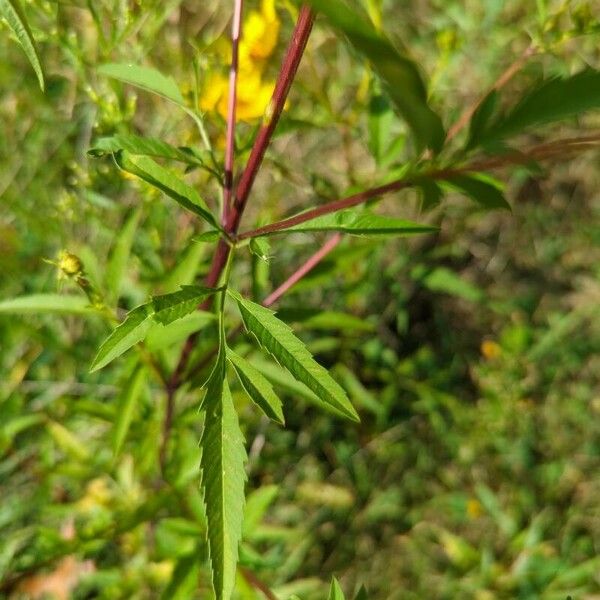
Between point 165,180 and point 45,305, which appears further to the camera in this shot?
point 45,305

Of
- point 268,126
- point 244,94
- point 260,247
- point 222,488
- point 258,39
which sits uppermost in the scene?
point 258,39

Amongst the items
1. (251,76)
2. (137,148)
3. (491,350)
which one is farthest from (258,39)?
(491,350)

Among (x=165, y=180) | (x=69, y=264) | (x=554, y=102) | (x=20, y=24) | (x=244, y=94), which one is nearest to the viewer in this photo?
(x=20, y=24)

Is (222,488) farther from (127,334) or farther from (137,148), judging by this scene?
(137,148)

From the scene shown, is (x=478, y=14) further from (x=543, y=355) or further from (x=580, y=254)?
(x=543, y=355)

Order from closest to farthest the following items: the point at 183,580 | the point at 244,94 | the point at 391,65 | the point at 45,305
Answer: the point at 391,65 < the point at 45,305 < the point at 183,580 < the point at 244,94
